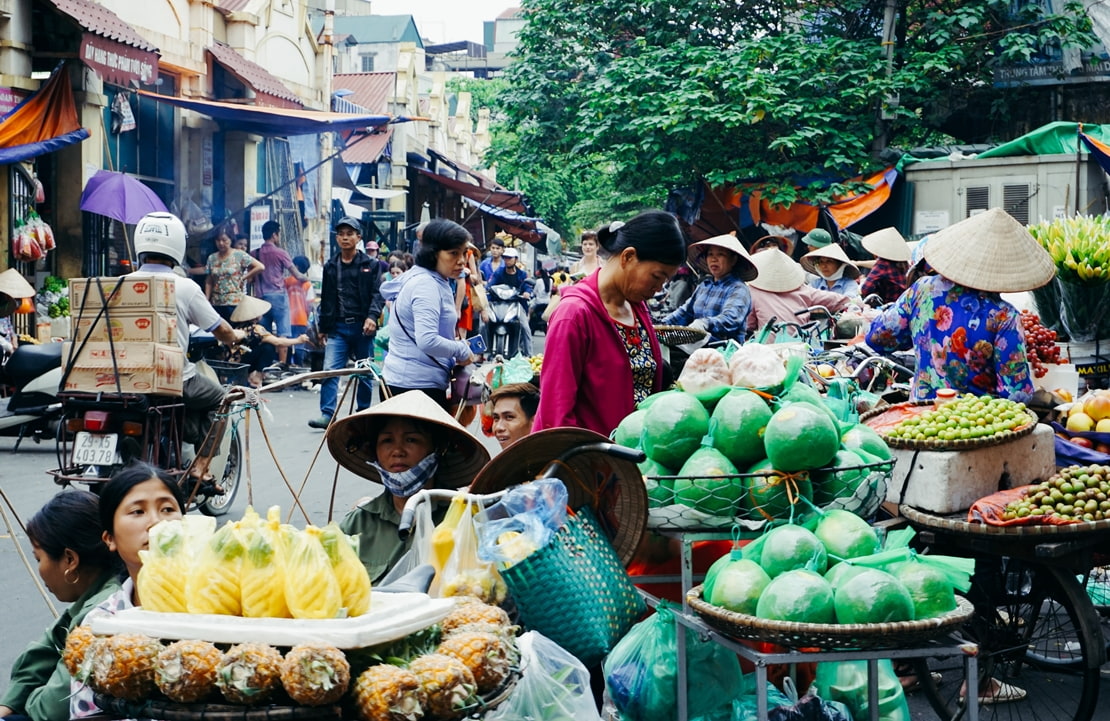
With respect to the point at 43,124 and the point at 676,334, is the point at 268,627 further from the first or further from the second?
the point at 43,124

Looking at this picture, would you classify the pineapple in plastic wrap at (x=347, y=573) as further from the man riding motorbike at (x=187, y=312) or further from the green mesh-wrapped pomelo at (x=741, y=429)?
the man riding motorbike at (x=187, y=312)

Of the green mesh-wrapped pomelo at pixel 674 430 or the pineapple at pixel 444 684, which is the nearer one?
the pineapple at pixel 444 684

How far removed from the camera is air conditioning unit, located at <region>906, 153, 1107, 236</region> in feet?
55.5

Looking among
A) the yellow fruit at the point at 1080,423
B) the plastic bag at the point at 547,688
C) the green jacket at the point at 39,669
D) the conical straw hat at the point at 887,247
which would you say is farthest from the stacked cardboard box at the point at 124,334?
the conical straw hat at the point at 887,247

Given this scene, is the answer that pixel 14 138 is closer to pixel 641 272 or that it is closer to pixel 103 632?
pixel 641 272

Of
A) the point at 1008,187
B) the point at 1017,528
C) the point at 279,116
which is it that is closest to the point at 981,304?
the point at 1017,528

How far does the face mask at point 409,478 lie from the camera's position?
12.9 ft

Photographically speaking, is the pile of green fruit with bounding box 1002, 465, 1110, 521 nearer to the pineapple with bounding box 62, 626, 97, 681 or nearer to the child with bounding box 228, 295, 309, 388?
the pineapple with bounding box 62, 626, 97, 681

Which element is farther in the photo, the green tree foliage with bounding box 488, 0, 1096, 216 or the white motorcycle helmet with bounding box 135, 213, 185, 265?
the green tree foliage with bounding box 488, 0, 1096, 216

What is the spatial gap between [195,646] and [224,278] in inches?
569

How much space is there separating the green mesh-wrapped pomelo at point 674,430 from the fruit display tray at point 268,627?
123 cm

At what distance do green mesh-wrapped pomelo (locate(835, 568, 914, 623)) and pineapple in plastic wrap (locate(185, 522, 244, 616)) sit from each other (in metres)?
1.41

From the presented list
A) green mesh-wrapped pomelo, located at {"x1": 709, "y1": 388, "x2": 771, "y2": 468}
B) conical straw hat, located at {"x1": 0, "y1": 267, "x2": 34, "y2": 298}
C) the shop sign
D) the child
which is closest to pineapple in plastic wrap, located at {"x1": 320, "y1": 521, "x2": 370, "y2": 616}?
green mesh-wrapped pomelo, located at {"x1": 709, "y1": 388, "x2": 771, "y2": 468}

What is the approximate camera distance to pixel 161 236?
21.0ft
